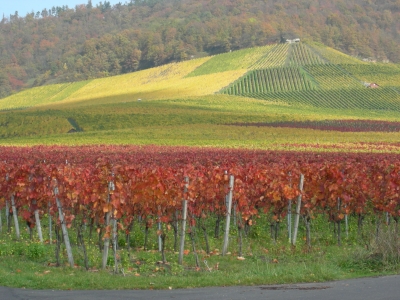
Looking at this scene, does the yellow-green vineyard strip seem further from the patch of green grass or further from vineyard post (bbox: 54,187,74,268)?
vineyard post (bbox: 54,187,74,268)

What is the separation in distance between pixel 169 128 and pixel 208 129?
5.36 meters

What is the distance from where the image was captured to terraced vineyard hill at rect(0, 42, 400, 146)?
72125mm

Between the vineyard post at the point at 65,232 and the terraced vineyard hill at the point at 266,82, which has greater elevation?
the vineyard post at the point at 65,232

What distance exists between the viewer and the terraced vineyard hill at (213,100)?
72125 millimetres

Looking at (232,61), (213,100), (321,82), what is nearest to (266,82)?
(321,82)

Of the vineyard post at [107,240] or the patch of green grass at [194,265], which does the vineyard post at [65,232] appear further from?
the vineyard post at [107,240]

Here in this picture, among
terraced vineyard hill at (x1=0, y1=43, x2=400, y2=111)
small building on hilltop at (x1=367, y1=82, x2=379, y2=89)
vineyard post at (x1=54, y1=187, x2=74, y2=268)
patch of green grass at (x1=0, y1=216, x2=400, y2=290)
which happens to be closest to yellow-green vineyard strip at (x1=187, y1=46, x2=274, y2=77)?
terraced vineyard hill at (x1=0, y1=43, x2=400, y2=111)

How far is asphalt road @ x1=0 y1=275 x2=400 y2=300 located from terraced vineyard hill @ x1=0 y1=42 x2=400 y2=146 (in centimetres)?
4628

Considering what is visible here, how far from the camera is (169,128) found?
76625 millimetres

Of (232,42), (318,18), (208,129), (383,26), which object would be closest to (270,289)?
(208,129)

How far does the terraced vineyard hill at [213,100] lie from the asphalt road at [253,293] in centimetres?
4628

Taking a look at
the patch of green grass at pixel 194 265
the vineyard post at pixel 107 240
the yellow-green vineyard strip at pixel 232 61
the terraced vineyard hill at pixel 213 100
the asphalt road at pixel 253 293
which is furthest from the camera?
the yellow-green vineyard strip at pixel 232 61

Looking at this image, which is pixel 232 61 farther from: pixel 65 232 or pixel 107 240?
pixel 107 240

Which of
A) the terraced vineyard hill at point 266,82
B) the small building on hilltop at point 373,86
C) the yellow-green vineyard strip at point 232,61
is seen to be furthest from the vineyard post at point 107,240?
the yellow-green vineyard strip at point 232,61
